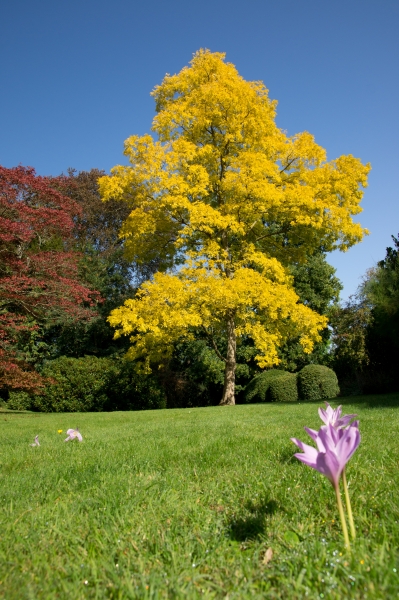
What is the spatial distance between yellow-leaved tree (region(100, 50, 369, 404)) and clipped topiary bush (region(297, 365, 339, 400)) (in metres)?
1.73

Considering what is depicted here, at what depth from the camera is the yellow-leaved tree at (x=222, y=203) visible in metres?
12.6

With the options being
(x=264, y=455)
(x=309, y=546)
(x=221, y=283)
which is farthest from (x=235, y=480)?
(x=221, y=283)

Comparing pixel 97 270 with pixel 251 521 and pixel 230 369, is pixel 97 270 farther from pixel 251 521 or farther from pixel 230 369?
pixel 251 521

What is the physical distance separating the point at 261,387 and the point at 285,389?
1237mm

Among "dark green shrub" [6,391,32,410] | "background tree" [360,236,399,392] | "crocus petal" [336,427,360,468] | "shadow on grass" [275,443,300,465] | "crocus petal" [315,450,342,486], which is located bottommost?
"dark green shrub" [6,391,32,410]

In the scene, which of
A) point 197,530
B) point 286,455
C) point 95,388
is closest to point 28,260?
point 95,388

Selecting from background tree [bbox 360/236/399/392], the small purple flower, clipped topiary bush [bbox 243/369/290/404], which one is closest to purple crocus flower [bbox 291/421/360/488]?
the small purple flower

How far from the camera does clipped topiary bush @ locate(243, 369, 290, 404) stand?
15828 mm

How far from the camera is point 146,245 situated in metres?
14.9

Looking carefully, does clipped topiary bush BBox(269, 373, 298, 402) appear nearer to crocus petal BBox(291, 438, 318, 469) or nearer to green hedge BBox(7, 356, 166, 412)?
green hedge BBox(7, 356, 166, 412)

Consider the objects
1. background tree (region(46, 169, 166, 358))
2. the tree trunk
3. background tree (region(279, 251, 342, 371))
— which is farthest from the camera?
background tree (region(279, 251, 342, 371))

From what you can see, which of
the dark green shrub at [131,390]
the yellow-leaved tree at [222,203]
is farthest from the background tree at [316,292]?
the dark green shrub at [131,390]

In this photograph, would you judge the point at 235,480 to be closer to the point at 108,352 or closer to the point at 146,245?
the point at 146,245

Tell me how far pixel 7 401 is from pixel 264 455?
14999 millimetres
